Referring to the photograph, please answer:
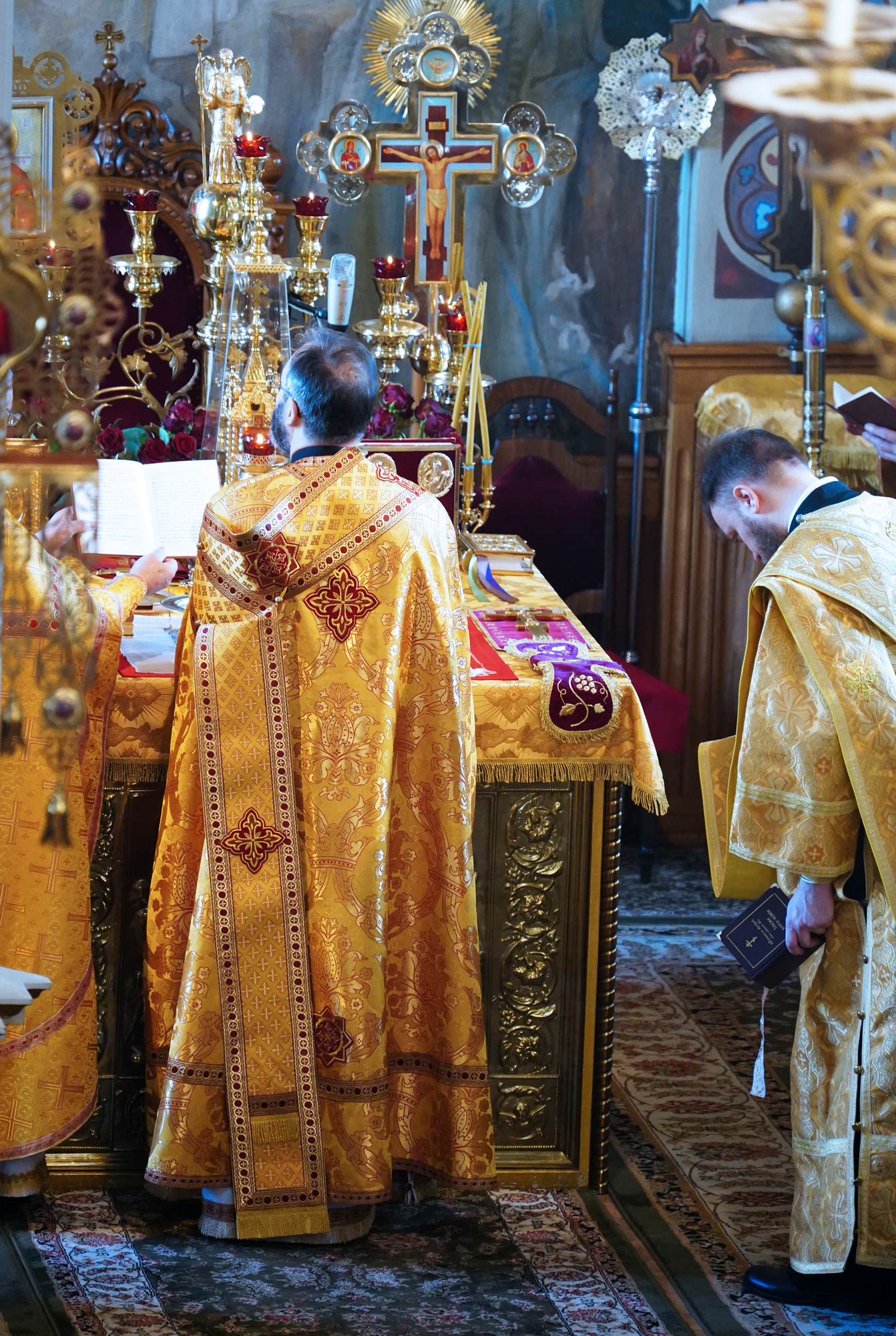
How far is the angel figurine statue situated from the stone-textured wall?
197cm

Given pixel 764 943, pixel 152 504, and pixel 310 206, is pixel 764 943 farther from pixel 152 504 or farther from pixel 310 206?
pixel 310 206

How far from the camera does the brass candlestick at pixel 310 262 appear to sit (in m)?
3.70

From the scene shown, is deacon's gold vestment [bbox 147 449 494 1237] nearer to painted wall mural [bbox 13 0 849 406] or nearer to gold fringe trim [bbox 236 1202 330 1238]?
gold fringe trim [bbox 236 1202 330 1238]

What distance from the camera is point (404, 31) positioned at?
5.82m

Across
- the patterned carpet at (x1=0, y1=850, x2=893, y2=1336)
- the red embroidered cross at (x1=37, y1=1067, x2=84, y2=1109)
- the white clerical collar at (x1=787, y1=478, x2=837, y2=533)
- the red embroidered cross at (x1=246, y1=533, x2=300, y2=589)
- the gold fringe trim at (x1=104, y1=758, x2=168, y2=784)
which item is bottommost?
the patterned carpet at (x1=0, y1=850, x2=893, y2=1336)

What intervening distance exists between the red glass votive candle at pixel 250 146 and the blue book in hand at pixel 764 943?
1.81 m

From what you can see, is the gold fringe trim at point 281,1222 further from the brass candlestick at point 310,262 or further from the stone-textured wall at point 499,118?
the stone-textured wall at point 499,118

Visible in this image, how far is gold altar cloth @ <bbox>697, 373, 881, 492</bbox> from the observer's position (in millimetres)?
5570

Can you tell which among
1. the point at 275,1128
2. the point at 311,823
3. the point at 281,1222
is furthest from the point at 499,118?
the point at 281,1222

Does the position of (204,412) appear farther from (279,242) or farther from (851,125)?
(851,125)

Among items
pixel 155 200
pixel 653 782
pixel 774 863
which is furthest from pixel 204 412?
pixel 774 863

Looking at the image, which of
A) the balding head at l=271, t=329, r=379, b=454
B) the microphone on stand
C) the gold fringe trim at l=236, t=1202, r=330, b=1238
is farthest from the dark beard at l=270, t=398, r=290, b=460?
the gold fringe trim at l=236, t=1202, r=330, b=1238

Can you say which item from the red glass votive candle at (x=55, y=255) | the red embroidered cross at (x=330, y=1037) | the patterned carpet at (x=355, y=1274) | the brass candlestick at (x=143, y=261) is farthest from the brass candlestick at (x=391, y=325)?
the patterned carpet at (x=355, y=1274)

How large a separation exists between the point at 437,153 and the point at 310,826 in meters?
2.39
